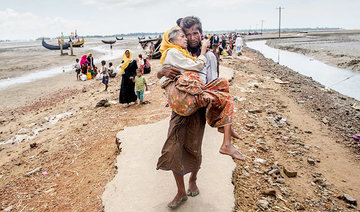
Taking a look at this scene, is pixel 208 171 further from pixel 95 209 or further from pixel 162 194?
pixel 95 209

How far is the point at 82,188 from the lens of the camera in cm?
302

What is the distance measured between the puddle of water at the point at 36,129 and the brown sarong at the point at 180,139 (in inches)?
203

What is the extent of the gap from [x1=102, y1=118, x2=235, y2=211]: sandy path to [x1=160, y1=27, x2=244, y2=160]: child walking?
0.70 metres

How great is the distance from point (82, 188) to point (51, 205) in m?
0.38

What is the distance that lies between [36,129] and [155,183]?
5210mm

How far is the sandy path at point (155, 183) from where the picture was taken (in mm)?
2248

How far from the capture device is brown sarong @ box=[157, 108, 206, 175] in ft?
6.36

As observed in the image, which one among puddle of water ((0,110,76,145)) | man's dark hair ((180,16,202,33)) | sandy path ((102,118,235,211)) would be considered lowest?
puddle of water ((0,110,76,145))

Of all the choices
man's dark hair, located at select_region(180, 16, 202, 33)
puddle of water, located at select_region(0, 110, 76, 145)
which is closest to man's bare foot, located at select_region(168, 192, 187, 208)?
man's dark hair, located at select_region(180, 16, 202, 33)

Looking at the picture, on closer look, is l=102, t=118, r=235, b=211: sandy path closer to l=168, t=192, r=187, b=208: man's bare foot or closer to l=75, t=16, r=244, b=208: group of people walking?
l=168, t=192, r=187, b=208: man's bare foot

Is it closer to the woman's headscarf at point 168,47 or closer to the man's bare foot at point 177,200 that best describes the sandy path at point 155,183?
the man's bare foot at point 177,200

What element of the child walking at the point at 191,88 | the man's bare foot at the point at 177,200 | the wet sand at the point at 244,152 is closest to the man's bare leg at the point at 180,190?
the man's bare foot at the point at 177,200

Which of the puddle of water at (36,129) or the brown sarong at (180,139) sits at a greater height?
the brown sarong at (180,139)

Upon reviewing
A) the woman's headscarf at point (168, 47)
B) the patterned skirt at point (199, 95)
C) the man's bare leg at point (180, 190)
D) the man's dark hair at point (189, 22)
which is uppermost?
the man's dark hair at point (189, 22)
